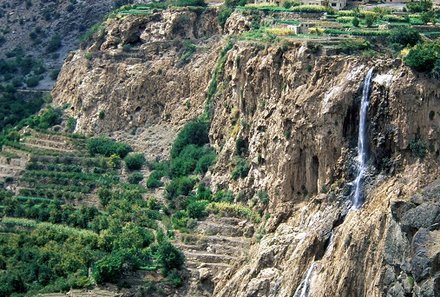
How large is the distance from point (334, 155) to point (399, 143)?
11.4 feet

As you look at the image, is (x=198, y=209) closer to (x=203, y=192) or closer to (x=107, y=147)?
(x=203, y=192)

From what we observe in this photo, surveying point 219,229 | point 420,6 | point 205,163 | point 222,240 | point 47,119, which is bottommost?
point 222,240

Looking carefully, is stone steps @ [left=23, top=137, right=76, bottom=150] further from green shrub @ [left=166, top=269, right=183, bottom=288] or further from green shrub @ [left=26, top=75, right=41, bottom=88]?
green shrub @ [left=26, top=75, right=41, bottom=88]

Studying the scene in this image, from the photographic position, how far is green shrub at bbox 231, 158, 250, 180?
208 ft

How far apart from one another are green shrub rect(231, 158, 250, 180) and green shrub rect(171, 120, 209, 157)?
559cm

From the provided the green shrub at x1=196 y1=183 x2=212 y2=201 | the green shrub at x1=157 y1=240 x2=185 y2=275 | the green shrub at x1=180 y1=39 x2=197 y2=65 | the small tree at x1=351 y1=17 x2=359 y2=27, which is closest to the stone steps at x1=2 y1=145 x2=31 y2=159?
the green shrub at x1=180 y1=39 x2=197 y2=65

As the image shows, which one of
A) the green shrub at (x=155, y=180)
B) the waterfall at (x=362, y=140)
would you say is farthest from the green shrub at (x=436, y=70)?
the green shrub at (x=155, y=180)

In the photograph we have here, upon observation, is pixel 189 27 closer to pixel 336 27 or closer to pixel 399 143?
pixel 336 27

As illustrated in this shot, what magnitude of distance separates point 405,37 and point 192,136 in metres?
14.9

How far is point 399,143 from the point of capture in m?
56.0

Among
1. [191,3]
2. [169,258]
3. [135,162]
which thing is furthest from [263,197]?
[191,3]

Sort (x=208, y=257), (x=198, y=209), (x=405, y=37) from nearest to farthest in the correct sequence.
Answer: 1. (x=405, y=37)
2. (x=208, y=257)
3. (x=198, y=209)

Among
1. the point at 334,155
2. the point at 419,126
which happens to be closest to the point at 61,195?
the point at 334,155

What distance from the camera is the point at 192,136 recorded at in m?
69.8
